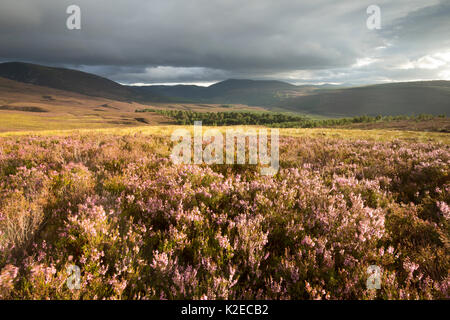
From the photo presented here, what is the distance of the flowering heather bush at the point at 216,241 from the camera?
1.90 meters

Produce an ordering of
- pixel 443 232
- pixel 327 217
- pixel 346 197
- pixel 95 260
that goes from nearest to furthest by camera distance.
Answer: pixel 95 260 < pixel 443 232 < pixel 327 217 < pixel 346 197

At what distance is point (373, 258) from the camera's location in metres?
2.28

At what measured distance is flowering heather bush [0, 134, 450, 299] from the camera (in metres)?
1.90

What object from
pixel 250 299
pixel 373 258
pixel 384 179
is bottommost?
pixel 250 299

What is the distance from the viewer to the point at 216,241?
2.56 m

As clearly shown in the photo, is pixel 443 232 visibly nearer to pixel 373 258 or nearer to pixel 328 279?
pixel 373 258

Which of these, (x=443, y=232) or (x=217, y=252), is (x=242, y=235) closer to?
(x=217, y=252)

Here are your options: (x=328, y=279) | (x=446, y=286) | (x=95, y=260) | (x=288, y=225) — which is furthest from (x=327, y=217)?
(x=95, y=260)

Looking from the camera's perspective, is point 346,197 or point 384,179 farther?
point 384,179

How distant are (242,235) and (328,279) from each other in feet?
3.06
